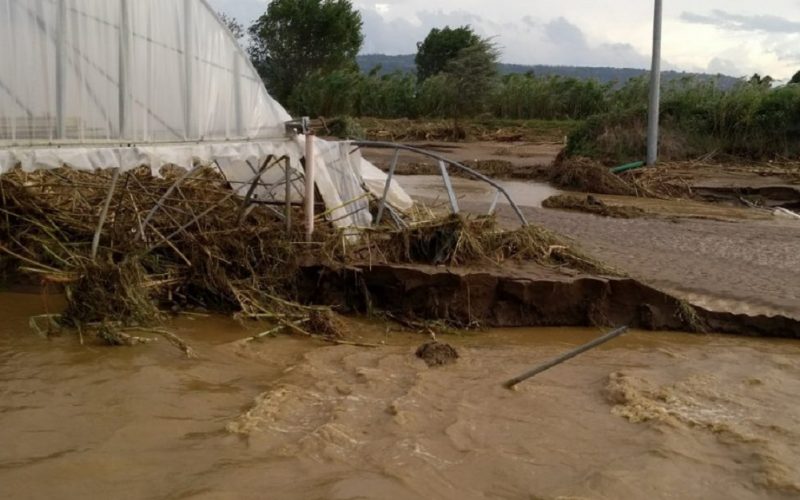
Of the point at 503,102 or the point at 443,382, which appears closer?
the point at 443,382

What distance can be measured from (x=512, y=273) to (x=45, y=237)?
470cm

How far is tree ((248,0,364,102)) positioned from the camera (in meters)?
50.3

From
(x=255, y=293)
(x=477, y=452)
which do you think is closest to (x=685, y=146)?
(x=255, y=293)

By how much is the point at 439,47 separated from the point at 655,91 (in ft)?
155

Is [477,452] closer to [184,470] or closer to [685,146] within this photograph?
[184,470]

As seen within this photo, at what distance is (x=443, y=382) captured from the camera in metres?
6.01

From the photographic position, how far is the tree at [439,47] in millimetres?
65125

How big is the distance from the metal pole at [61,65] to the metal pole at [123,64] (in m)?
0.55

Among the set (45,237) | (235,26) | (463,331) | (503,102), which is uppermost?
→ (235,26)

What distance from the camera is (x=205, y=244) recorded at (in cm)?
791

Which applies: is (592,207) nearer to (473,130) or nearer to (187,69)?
(187,69)

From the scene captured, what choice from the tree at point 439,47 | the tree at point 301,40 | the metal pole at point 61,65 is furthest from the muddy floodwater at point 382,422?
the tree at point 439,47

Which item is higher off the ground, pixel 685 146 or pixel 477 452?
pixel 685 146

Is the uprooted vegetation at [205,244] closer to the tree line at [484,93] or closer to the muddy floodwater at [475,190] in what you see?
the muddy floodwater at [475,190]
